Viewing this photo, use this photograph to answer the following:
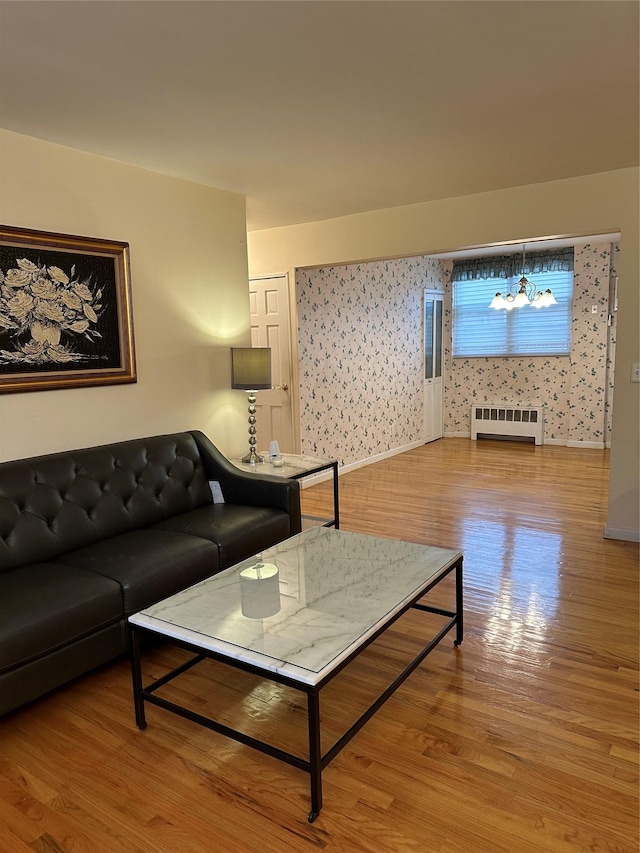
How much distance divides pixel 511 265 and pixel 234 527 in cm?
607

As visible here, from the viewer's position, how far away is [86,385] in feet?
10.7

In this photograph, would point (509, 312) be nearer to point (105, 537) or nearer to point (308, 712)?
point (105, 537)

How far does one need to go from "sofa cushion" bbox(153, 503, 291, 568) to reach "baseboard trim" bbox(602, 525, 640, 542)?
228 centimetres

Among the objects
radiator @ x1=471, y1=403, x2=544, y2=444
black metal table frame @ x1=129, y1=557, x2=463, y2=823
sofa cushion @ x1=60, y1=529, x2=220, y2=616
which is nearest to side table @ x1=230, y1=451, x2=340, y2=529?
sofa cushion @ x1=60, y1=529, x2=220, y2=616

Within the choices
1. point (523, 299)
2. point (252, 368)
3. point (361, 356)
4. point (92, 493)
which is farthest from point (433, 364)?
point (92, 493)

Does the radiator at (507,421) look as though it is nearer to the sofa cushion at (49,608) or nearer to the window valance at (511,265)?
the window valance at (511,265)

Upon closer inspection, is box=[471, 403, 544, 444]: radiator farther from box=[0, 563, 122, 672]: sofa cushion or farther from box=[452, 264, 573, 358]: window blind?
box=[0, 563, 122, 672]: sofa cushion

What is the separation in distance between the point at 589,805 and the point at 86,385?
290 centimetres

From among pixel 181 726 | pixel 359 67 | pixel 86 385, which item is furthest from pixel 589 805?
pixel 86 385

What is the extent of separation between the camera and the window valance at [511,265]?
24.3 feet

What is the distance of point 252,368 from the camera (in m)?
3.97

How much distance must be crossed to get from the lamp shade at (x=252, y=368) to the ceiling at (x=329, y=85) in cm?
110

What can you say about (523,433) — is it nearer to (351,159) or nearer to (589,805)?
(351,159)

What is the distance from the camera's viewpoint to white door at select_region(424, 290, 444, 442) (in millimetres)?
8047
